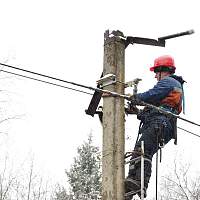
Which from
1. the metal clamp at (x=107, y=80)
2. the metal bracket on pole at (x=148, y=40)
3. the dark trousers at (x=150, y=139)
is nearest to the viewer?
the metal clamp at (x=107, y=80)

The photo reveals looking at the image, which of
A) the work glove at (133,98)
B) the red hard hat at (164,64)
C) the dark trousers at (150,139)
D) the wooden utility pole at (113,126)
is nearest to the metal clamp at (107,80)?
the wooden utility pole at (113,126)

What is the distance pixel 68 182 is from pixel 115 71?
856 inches

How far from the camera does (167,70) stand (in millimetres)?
5949

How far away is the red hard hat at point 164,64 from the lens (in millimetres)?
5926

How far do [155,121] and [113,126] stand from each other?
0.66 m

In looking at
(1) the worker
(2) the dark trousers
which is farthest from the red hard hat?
(2) the dark trousers

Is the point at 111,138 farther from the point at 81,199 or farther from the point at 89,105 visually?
the point at 81,199

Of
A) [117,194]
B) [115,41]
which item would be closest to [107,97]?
[115,41]

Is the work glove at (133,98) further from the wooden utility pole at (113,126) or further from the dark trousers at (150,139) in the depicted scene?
the dark trousers at (150,139)

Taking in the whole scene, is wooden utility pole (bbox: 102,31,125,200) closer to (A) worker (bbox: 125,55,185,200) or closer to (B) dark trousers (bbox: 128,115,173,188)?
(A) worker (bbox: 125,55,185,200)

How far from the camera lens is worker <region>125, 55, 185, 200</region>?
528 centimetres

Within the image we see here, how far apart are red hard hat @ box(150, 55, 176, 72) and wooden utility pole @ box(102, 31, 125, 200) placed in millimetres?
730

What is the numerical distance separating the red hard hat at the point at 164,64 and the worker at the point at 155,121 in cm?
13

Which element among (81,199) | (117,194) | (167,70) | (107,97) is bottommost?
(117,194)
